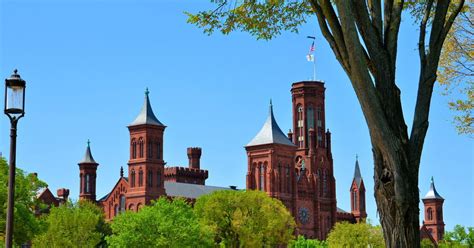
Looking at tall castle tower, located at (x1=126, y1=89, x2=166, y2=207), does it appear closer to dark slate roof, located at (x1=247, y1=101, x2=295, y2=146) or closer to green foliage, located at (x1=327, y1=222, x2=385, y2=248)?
dark slate roof, located at (x1=247, y1=101, x2=295, y2=146)

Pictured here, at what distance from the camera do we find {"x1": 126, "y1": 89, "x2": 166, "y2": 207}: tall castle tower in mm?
100875

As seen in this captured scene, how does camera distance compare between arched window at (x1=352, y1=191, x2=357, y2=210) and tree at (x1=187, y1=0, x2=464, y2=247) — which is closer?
tree at (x1=187, y1=0, x2=464, y2=247)

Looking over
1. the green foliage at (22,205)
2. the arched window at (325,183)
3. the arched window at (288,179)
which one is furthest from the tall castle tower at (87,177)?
the green foliage at (22,205)

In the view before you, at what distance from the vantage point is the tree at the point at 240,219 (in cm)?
7206

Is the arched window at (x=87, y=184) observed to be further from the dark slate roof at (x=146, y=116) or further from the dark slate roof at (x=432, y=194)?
the dark slate roof at (x=432, y=194)

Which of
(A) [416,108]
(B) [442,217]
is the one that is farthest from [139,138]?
(A) [416,108]

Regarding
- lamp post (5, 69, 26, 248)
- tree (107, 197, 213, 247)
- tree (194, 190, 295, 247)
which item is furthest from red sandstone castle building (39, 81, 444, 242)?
lamp post (5, 69, 26, 248)

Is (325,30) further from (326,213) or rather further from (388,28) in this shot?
(326,213)

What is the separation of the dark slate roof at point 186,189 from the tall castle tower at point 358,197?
26.3m

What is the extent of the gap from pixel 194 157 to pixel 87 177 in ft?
72.3

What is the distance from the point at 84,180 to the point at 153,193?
1590 centimetres

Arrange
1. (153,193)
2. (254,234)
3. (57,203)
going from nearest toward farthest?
(254,234) → (153,193) → (57,203)

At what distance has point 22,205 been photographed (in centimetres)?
4966

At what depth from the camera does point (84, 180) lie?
113062 millimetres
